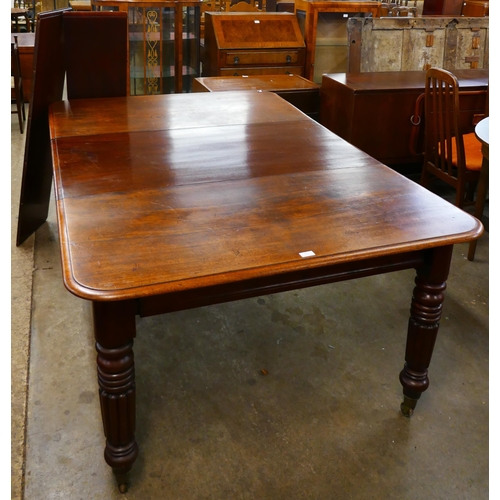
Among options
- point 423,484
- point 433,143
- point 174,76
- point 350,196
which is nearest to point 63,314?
point 350,196

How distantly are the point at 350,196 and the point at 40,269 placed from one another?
1728mm

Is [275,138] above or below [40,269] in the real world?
above

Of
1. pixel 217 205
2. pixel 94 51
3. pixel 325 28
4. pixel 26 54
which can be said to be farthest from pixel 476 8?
pixel 217 205

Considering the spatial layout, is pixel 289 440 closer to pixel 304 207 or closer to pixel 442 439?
pixel 442 439

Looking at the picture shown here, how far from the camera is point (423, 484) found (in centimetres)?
172

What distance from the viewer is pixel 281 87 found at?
387 centimetres

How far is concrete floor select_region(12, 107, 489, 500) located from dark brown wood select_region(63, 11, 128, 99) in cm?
99

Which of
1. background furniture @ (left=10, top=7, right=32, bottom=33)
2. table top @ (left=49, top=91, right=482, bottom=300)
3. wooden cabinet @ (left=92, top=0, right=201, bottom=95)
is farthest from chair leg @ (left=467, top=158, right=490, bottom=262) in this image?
background furniture @ (left=10, top=7, right=32, bottom=33)

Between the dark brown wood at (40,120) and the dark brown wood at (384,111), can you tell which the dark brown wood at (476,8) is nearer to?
the dark brown wood at (384,111)

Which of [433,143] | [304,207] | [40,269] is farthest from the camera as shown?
[433,143]

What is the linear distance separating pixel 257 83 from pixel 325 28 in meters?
1.26

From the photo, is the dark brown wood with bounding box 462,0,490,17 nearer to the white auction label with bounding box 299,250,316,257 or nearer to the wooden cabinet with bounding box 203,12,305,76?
the wooden cabinet with bounding box 203,12,305,76

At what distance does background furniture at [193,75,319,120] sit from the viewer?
3.80m

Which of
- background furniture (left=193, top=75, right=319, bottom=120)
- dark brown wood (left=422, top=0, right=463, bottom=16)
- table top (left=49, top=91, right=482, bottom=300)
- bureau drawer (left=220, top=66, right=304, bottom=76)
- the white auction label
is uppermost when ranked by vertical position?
dark brown wood (left=422, top=0, right=463, bottom=16)
